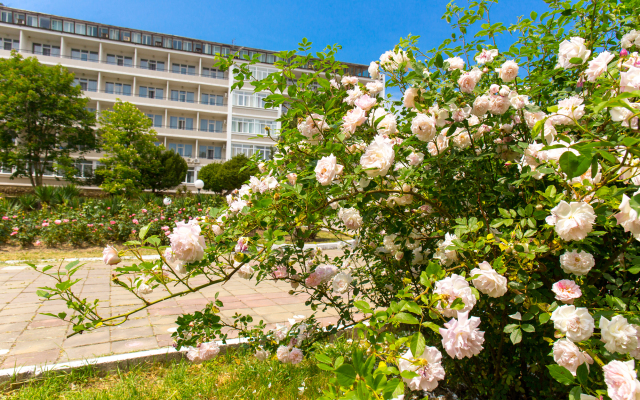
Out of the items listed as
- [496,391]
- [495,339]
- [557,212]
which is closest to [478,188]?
[557,212]

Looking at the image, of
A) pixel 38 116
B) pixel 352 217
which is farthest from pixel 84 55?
pixel 352 217

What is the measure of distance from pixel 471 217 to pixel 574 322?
510 millimetres

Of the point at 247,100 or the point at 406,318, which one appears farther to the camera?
the point at 247,100

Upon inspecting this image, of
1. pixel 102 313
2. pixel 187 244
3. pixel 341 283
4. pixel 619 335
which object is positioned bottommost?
pixel 102 313

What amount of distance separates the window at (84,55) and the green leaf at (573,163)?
4361cm

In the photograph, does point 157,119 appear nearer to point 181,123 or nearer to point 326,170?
point 181,123

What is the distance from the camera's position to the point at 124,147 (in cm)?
2466

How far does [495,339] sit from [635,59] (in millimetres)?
1287

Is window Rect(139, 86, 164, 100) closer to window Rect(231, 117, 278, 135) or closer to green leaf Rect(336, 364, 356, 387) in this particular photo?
window Rect(231, 117, 278, 135)

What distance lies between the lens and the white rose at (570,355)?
1019 millimetres

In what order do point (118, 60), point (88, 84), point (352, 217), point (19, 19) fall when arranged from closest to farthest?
1. point (352, 217)
2. point (19, 19)
3. point (88, 84)
4. point (118, 60)

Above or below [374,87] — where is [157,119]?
above

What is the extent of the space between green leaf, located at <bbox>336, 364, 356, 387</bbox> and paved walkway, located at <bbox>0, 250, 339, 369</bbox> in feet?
8.79

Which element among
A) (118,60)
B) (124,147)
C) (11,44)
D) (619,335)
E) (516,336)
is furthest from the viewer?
(118,60)
